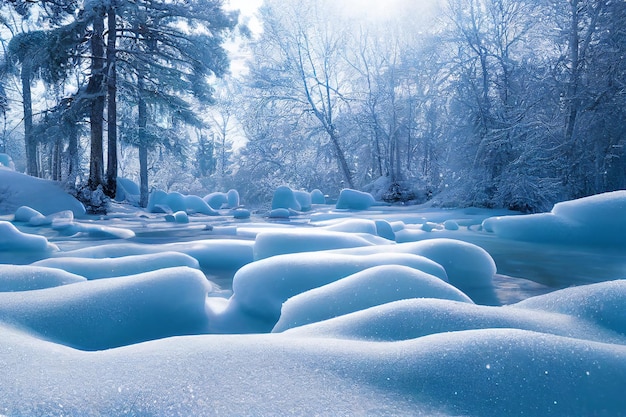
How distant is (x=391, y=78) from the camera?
1279 cm

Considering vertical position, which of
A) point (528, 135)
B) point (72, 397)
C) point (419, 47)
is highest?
point (419, 47)

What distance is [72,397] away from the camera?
2.22 feet

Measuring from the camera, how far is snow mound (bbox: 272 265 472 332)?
136 cm

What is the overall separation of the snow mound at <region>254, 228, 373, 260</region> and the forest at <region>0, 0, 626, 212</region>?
18.2ft

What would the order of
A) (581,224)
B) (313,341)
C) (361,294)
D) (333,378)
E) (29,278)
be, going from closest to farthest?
(333,378) → (313,341) → (361,294) → (29,278) → (581,224)

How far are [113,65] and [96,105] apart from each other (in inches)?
35.2

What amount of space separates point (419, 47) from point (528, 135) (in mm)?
5146

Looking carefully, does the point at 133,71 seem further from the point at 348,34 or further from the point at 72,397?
the point at 72,397

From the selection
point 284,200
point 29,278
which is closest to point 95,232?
point 29,278

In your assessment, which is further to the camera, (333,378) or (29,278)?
(29,278)

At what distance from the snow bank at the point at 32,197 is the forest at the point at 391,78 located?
0.51m

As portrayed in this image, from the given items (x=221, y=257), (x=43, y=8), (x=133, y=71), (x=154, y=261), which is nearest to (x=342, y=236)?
(x=221, y=257)

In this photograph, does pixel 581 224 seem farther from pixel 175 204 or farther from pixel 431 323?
pixel 175 204

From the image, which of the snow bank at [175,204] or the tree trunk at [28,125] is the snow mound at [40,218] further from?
the tree trunk at [28,125]
